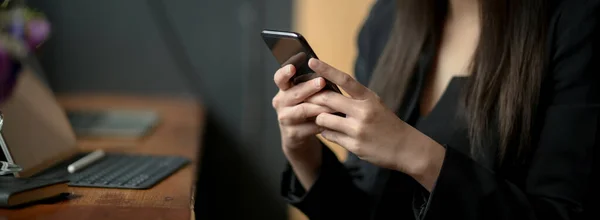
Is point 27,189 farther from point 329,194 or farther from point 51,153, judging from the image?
point 329,194

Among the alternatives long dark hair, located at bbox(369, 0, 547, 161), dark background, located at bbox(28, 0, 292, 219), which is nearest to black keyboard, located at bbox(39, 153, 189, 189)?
long dark hair, located at bbox(369, 0, 547, 161)

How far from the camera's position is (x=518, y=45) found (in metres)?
0.98

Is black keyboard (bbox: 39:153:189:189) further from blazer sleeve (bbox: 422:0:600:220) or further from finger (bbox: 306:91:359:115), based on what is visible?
blazer sleeve (bbox: 422:0:600:220)

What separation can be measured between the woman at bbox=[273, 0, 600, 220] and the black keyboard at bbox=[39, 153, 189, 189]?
17cm

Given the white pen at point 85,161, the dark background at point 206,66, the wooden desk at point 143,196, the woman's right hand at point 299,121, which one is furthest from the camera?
the dark background at point 206,66

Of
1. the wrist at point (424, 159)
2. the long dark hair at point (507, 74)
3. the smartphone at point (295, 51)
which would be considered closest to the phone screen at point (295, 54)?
the smartphone at point (295, 51)

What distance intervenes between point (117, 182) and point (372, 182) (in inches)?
15.2

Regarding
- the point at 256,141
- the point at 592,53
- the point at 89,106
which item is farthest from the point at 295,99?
the point at 256,141

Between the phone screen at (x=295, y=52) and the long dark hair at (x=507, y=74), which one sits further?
the long dark hair at (x=507, y=74)

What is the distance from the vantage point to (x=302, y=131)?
3.11 feet

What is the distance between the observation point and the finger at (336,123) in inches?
33.1

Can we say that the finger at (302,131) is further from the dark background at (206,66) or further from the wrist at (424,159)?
the dark background at (206,66)

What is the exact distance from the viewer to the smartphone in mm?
836

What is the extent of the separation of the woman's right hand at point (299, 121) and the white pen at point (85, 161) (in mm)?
271
